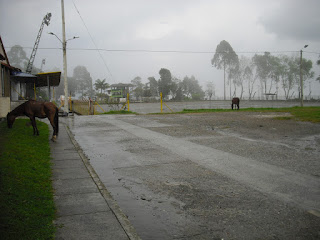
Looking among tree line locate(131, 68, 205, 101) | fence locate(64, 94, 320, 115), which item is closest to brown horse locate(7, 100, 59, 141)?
fence locate(64, 94, 320, 115)

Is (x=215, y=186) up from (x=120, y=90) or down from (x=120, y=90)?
down

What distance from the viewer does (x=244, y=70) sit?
10181 cm

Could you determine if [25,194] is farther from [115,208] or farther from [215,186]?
[215,186]

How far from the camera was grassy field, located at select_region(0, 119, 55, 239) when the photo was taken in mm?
3406

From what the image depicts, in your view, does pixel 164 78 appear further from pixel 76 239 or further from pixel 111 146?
pixel 76 239

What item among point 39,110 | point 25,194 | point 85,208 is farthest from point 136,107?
point 85,208

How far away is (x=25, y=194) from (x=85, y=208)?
1068 millimetres

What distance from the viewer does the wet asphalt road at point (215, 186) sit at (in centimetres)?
380

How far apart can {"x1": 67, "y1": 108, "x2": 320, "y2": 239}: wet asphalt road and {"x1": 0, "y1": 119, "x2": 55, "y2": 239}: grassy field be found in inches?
44.8

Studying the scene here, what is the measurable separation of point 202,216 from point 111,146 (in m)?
6.36

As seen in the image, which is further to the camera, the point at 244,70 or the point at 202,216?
the point at 244,70

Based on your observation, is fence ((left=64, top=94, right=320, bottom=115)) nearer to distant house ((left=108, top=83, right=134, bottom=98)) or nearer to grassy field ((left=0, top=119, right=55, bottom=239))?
grassy field ((left=0, top=119, right=55, bottom=239))

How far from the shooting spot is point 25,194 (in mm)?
4605

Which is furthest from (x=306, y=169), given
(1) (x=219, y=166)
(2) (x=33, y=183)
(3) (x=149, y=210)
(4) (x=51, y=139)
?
(4) (x=51, y=139)
